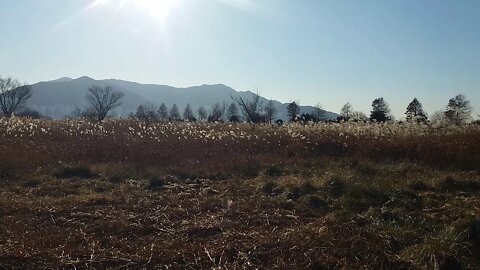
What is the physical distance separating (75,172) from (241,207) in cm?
454

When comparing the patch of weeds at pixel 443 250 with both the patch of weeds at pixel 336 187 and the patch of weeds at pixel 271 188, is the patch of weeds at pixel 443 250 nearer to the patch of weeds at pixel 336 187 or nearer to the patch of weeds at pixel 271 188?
the patch of weeds at pixel 336 187

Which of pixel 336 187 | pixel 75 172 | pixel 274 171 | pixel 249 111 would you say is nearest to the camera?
pixel 336 187

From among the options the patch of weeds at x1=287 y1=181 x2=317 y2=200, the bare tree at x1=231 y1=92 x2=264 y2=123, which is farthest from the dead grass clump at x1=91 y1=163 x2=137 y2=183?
the bare tree at x1=231 y1=92 x2=264 y2=123

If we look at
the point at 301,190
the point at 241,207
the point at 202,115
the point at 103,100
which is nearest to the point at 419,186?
the point at 301,190

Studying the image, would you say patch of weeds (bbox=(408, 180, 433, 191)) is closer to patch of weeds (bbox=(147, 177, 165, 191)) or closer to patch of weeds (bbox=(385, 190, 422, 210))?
patch of weeds (bbox=(385, 190, 422, 210))

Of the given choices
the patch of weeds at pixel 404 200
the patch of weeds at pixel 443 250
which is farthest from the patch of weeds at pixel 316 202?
the patch of weeds at pixel 443 250

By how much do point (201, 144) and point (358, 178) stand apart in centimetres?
598

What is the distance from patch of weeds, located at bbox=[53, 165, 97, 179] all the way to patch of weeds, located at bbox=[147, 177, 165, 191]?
156cm

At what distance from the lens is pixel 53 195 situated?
6527mm

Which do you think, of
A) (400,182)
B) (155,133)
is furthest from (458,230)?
(155,133)

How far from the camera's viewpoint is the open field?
3.88m

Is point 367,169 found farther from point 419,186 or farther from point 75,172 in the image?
point 75,172

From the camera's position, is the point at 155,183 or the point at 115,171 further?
the point at 115,171

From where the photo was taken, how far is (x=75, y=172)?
8.50m
